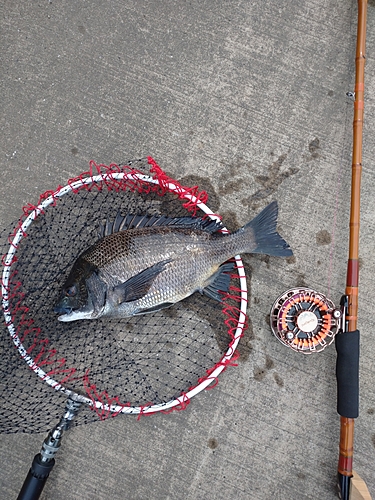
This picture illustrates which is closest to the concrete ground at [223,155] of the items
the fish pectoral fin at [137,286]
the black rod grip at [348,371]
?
the black rod grip at [348,371]

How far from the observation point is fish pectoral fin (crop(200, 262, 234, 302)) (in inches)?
119

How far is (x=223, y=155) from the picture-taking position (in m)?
3.28

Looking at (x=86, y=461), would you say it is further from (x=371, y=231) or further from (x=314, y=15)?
(x=314, y=15)

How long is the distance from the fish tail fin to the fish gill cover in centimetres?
34

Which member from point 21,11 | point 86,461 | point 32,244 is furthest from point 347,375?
point 21,11

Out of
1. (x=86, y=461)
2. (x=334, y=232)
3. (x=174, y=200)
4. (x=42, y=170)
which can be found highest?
(x=334, y=232)

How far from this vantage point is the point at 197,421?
3.23m

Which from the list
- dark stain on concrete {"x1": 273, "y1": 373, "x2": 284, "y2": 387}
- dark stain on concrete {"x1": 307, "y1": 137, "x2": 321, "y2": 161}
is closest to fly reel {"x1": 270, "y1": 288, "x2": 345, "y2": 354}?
dark stain on concrete {"x1": 273, "y1": 373, "x2": 284, "y2": 387}

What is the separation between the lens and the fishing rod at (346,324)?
2.90 m

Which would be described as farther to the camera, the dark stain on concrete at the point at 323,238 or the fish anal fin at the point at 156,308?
the dark stain on concrete at the point at 323,238

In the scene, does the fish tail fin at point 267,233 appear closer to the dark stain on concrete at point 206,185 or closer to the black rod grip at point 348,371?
the dark stain on concrete at point 206,185

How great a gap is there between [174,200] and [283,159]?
0.88m

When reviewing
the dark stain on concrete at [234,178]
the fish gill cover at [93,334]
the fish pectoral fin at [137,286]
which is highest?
the dark stain on concrete at [234,178]

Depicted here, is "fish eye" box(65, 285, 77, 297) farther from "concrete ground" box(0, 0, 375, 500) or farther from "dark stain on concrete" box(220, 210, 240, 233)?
"dark stain on concrete" box(220, 210, 240, 233)
